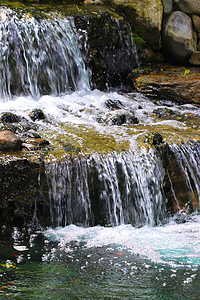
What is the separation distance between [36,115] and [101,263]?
13.0 feet

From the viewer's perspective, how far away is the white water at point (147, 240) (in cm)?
377

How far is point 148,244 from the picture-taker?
13.7 ft

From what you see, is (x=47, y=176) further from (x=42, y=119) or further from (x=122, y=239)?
(x=42, y=119)

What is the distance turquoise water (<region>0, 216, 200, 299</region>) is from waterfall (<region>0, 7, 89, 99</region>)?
4546mm

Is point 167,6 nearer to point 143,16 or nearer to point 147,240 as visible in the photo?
point 143,16

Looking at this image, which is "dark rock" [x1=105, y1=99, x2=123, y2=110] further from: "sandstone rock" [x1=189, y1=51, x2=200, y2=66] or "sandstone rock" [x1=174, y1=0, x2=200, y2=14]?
"sandstone rock" [x1=174, y1=0, x2=200, y2=14]

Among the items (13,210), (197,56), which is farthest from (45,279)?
(197,56)

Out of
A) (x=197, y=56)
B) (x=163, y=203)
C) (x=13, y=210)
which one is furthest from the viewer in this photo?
(x=197, y=56)

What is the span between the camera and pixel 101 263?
3.61 metres

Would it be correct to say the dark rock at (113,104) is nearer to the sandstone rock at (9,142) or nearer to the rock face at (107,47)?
the rock face at (107,47)

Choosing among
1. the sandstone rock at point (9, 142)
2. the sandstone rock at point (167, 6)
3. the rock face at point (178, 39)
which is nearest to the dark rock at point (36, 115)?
the sandstone rock at point (9, 142)

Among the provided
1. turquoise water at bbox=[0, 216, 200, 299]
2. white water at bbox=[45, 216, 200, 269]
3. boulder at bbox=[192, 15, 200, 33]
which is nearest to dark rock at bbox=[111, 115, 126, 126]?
white water at bbox=[45, 216, 200, 269]

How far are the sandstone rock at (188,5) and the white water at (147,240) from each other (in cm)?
800

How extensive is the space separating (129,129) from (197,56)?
15.8 feet
